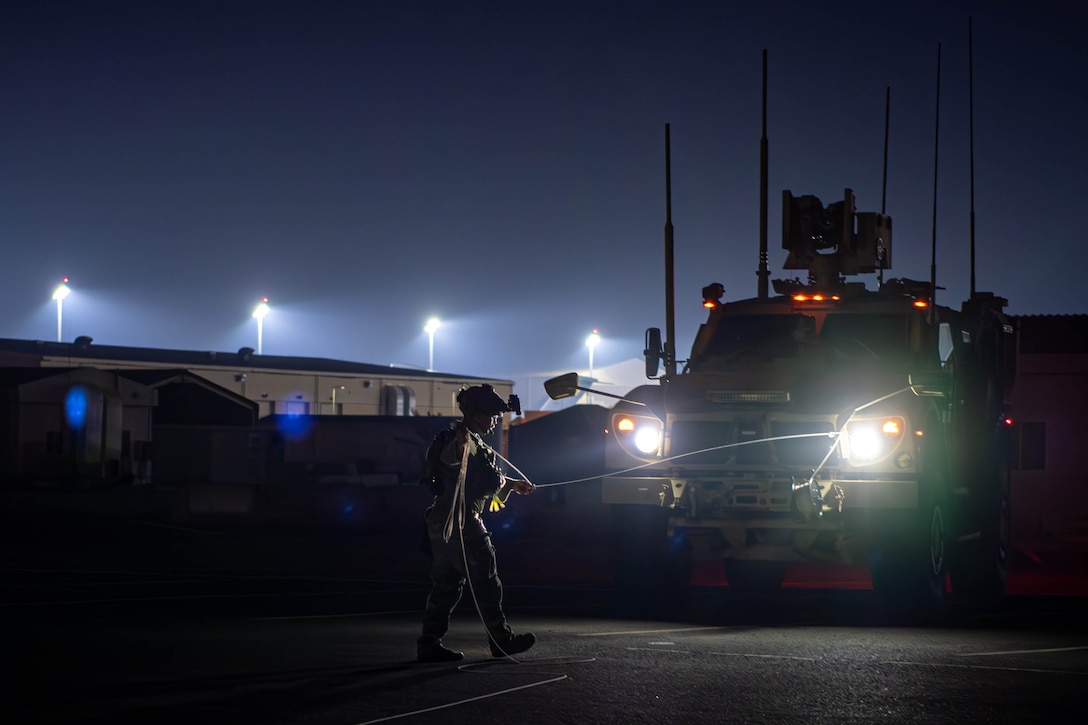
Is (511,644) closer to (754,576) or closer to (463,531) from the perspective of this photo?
(463,531)

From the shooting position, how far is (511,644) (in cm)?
862

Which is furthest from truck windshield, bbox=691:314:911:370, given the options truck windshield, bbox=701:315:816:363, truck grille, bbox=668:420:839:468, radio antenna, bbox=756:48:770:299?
truck grille, bbox=668:420:839:468

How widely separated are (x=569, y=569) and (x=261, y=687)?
11.1m

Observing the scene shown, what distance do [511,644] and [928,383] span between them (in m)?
4.85

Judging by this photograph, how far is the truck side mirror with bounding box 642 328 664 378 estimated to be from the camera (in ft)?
44.0

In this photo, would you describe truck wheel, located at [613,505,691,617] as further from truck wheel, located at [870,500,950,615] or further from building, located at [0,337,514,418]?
building, located at [0,337,514,418]

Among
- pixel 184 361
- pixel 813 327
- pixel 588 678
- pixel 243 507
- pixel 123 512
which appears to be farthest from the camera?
pixel 184 361

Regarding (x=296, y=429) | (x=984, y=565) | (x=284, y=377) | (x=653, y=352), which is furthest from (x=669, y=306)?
(x=284, y=377)

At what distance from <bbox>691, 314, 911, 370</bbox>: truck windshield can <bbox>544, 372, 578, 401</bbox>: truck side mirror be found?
9.43 ft

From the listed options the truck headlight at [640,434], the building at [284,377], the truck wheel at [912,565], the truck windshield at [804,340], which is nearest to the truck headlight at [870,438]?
the truck wheel at [912,565]

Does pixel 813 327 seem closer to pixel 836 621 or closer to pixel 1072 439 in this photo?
pixel 836 621

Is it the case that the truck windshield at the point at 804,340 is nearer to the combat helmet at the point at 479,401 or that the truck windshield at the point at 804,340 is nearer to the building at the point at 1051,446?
the building at the point at 1051,446

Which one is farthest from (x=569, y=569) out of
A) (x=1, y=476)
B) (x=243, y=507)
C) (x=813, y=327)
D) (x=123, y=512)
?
(x=1, y=476)

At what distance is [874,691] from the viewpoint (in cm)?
761
